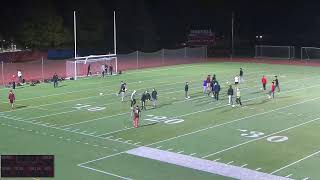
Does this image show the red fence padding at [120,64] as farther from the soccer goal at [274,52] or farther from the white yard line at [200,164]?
the white yard line at [200,164]

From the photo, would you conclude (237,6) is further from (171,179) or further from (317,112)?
(171,179)

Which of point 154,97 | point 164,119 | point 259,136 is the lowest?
point 259,136

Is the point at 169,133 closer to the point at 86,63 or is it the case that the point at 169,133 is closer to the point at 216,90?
the point at 216,90

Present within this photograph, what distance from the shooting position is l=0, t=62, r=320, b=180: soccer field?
18953 millimetres

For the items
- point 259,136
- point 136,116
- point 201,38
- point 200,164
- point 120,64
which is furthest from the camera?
point 201,38

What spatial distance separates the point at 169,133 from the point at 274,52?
1851 inches

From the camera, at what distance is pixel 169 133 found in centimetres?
2439

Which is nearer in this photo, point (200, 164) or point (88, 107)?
point (200, 164)

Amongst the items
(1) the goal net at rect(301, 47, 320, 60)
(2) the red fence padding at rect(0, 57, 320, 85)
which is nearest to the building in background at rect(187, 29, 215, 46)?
(2) the red fence padding at rect(0, 57, 320, 85)

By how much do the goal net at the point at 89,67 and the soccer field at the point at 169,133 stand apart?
22.2ft

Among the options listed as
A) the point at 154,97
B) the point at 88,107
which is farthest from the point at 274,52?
the point at 88,107

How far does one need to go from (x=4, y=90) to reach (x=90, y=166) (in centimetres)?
2212

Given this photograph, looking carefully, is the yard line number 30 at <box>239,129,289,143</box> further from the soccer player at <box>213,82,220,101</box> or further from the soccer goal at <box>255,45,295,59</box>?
the soccer goal at <box>255,45,295,59</box>

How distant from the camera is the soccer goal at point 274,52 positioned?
221 ft
